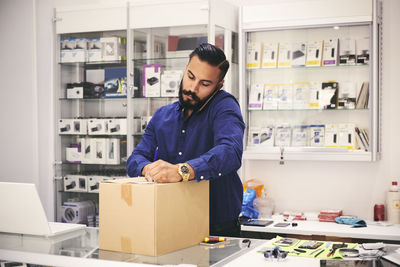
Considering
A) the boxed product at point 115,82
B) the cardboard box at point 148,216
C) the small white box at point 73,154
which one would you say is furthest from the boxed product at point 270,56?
the cardboard box at point 148,216

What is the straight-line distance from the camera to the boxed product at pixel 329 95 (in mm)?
4477

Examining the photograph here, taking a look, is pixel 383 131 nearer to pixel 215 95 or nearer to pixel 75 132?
pixel 215 95

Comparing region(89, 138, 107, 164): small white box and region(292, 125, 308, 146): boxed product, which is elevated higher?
region(292, 125, 308, 146): boxed product

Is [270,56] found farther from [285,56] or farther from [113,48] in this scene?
[113,48]

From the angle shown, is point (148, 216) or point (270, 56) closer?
point (148, 216)

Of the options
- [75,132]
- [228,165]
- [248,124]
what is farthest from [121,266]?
[75,132]

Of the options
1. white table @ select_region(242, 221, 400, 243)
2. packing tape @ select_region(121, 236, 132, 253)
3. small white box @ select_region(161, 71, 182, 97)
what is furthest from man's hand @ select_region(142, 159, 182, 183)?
small white box @ select_region(161, 71, 182, 97)

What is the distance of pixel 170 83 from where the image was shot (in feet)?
15.8

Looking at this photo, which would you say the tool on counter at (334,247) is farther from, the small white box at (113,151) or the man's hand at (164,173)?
the small white box at (113,151)

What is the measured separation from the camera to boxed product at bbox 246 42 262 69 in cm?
469

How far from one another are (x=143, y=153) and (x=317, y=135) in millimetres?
2227

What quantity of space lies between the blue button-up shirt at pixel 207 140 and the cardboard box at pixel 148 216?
0.30 m

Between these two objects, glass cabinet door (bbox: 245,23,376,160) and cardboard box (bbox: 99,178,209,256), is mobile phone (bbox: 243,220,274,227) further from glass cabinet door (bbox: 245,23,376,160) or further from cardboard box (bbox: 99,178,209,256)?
cardboard box (bbox: 99,178,209,256)

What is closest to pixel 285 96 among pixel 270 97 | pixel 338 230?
pixel 270 97
